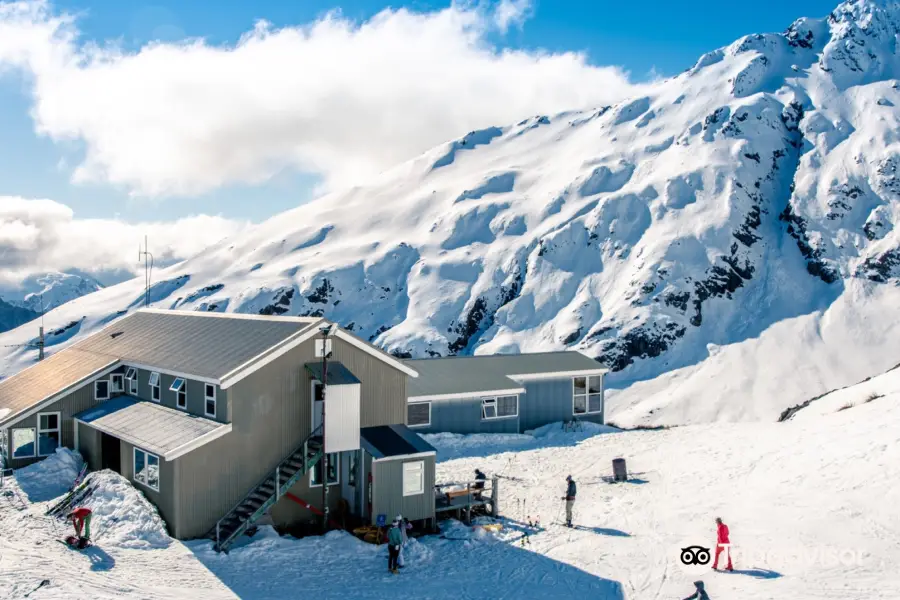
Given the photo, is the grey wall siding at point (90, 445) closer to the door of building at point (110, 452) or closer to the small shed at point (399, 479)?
the door of building at point (110, 452)

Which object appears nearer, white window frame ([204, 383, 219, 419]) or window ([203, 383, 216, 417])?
white window frame ([204, 383, 219, 419])

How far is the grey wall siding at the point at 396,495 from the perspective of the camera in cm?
2391

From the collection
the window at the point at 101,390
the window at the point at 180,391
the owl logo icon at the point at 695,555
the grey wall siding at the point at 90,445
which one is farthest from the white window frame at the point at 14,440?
the owl logo icon at the point at 695,555

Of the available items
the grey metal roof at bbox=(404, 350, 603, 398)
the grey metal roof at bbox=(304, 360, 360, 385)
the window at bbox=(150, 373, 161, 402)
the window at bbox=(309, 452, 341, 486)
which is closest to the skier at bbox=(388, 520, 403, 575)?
the window at bbox=(309, 452, 341, 486)

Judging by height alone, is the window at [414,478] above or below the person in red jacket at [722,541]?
above

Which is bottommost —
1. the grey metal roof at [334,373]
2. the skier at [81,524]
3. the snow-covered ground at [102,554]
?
the snow-covered ground at [102,554]

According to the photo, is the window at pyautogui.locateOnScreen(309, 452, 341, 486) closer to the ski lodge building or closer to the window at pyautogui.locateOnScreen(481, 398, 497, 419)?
the ski lodge building

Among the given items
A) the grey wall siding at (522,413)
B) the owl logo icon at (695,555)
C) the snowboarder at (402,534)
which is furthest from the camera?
the grey wall siding at (522,413)

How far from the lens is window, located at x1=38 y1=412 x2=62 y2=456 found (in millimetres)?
30578

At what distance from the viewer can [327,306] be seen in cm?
11919

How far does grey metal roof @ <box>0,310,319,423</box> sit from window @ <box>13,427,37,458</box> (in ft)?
2.81

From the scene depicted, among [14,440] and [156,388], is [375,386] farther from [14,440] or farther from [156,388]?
[14,440]

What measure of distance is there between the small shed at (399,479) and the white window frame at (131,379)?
1183 cm

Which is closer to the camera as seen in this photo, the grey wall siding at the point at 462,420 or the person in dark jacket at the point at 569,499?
the person in dark jacket at the point at 569,499
